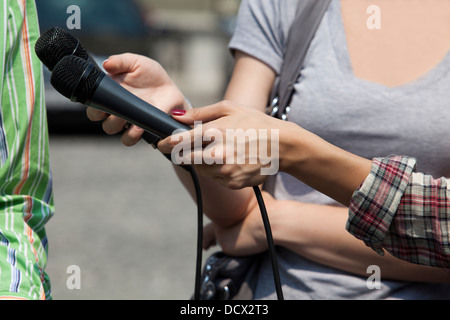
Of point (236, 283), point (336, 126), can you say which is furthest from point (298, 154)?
point (236, 283)

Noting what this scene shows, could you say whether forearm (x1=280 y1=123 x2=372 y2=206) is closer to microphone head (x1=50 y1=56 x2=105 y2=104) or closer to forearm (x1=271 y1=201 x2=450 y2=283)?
forearm (x1=271 y1=201 x2=450 y2=283)

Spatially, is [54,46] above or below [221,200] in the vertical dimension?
above

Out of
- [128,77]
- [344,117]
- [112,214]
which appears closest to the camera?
[128,77]

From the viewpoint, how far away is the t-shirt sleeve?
1.60 metres

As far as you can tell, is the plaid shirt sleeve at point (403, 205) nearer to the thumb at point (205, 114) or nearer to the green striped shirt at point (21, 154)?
the thumb at point (205, 114)

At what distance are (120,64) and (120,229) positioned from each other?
3.72 metres

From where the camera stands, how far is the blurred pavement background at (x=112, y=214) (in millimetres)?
4133

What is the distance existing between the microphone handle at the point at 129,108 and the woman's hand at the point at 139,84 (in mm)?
134

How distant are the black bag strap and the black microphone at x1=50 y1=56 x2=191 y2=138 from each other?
46cm

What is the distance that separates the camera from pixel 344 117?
58.8 inches

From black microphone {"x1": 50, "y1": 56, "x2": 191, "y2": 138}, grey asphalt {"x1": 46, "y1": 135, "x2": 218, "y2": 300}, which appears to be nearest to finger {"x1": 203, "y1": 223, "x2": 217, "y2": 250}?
black microphone {"x1": 50, "y1": 56, "x2": 191, "y2": 138}

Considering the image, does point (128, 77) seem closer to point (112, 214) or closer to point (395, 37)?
point (395, 37)

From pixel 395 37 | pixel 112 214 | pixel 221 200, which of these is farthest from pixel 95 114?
pixel 112 214
